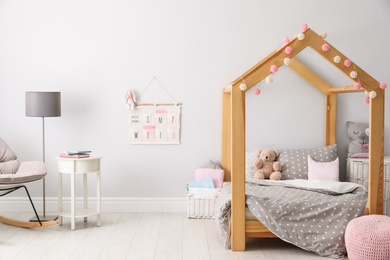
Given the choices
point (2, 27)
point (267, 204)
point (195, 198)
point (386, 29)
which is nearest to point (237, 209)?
point (267, 204)

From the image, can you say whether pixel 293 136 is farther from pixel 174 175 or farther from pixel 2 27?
pixel 2 27

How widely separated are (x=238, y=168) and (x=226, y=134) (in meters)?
1.30

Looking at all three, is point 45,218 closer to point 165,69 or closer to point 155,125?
point 155,125

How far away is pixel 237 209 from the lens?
3.68 m

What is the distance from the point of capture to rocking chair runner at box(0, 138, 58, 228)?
4.11 meters

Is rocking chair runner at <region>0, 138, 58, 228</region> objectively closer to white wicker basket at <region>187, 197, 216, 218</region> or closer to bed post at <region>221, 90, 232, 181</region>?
white wicker basket at <region>187, 197, 216, 218</region>

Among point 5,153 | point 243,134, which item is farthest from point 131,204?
point 243,134

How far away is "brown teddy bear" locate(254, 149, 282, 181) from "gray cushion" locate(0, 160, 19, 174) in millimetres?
2346

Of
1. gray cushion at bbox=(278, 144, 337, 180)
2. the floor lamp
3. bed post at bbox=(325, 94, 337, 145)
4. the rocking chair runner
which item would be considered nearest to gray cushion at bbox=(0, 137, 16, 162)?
the rocking chair runner

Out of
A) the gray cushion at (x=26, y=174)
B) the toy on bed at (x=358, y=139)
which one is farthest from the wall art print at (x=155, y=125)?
the toy on bed at (x=358, y=139)

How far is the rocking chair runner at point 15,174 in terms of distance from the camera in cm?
411

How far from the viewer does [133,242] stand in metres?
3.89

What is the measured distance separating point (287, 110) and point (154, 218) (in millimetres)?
1772

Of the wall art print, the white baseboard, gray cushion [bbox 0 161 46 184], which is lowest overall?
the white baseboard
